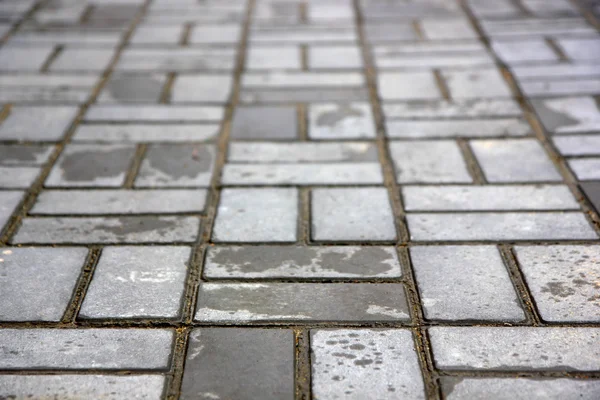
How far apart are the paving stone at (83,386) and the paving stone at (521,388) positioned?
79cm

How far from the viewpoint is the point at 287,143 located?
3182 mm

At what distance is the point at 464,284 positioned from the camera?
7.34 feet

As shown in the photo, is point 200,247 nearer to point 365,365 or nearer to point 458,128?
point 365,365

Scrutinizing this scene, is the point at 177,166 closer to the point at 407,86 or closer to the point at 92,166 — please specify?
the point at 92,166

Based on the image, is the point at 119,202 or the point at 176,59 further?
the point at 176,59

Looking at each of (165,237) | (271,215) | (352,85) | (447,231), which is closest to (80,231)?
(165,237)

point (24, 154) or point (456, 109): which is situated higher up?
point (24, 154)

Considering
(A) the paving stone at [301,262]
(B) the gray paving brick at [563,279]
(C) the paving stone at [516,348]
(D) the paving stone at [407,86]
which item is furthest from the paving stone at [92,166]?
(B) the gray paving brick at [563,279]

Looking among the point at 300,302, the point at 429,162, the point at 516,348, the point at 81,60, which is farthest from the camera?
the point at 81,60

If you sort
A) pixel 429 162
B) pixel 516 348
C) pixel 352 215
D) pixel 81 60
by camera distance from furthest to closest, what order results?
pixel 81 60 → pixel 429 162 → pixel 352 215 → pixel 516 348

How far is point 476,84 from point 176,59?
5.73 feet

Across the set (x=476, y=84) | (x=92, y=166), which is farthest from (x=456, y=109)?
(x=92, y=166)

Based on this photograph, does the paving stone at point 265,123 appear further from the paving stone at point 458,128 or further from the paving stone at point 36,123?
the paving stone at point 36,123

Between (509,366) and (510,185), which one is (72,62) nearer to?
(510,185)
